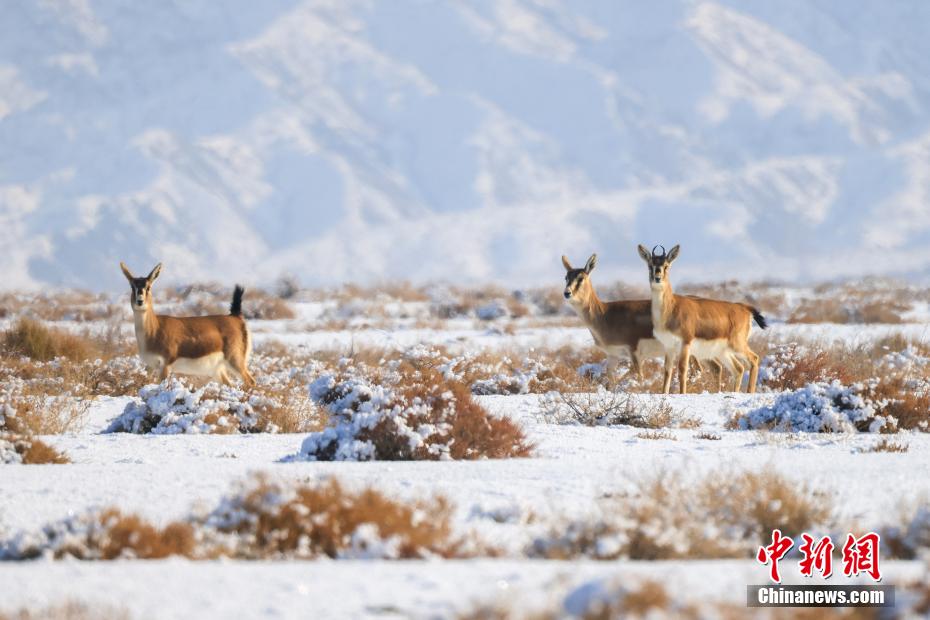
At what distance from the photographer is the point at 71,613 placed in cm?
477

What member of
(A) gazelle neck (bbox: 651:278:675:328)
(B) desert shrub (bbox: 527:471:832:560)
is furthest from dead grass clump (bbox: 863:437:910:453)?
(A) gazelle neck (bbox: 651:278:675:328)

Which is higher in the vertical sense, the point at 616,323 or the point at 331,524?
the point at 616,323

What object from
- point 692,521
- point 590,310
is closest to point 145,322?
point 590,310

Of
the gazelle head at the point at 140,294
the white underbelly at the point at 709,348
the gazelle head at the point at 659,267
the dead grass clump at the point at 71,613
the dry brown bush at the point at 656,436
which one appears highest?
the gazelle head at the point at 659,267

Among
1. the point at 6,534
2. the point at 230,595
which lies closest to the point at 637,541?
the point at 230,595

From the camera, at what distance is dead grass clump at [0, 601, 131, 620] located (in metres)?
4.75

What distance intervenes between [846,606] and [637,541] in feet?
4.63

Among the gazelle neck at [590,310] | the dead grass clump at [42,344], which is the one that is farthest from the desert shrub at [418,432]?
the dead grass clump at [42,344]

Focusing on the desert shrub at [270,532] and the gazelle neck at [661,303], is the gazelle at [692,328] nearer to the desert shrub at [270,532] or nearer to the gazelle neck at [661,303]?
the gazelle neck at [661,303]

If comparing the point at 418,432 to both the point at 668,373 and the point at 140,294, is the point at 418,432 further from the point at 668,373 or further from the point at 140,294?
the point at 140,294

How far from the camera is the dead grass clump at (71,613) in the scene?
4746 millimetres

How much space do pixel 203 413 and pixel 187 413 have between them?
252 mm

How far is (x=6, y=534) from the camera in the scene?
682cm

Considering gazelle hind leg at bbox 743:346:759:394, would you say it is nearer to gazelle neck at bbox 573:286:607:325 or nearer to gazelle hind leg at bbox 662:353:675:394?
gazelle hind leg at bbox 662:353:675:394
